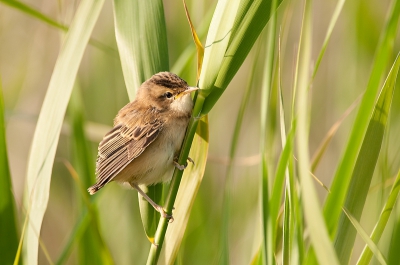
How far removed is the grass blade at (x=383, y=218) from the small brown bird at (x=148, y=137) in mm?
1118

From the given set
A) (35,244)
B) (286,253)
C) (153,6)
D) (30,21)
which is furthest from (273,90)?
(30,21)

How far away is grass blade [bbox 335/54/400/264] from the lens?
1.66m

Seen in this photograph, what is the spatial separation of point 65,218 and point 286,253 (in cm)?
264

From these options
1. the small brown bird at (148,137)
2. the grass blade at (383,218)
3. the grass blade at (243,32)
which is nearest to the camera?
the grass blade at (383,218)

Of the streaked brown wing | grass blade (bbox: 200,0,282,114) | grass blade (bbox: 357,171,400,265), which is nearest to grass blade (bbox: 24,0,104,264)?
grass blade (bbox: 200,0,282,114)

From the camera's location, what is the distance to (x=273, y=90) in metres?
2.29

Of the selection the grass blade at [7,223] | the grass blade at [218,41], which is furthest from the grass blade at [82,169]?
the grass blade at [218,41]

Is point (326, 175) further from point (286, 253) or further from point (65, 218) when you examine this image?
point (286, 253)

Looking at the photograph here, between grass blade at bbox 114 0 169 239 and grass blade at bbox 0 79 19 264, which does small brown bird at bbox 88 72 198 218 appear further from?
grass blade at bbox 0 79 19 264

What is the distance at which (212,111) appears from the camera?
3.34 meters

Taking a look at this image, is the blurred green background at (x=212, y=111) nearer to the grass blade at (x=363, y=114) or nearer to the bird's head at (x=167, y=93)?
the bird's head at (x=167, y=93)

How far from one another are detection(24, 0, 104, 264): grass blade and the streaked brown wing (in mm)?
793

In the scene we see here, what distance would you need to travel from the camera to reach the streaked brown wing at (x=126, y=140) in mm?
2770

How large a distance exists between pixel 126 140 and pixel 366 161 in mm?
1553
